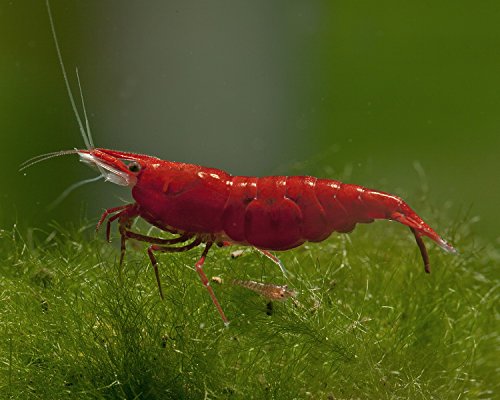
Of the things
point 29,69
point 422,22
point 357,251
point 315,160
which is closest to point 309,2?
point 422,22

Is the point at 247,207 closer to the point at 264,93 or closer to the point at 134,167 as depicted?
the point at 134,167

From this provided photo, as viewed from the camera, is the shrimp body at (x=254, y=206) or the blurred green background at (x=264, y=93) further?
the blurred green background at (x=264, y=93)

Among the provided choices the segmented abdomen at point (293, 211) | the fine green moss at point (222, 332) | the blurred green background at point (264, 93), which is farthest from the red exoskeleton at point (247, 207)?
the blurred green background at point (264, 93)

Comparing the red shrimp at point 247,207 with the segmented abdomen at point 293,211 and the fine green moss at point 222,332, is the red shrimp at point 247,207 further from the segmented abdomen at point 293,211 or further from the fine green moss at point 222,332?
the fine green moss at point 222,332

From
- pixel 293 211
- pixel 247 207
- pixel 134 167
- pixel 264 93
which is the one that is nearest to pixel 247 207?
pixel 247 207

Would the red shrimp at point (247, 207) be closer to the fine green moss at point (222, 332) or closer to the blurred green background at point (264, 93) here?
the fine green moss at point (222, 332)

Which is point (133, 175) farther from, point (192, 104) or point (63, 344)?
point (192, 104)

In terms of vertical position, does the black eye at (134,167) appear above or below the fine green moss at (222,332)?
above

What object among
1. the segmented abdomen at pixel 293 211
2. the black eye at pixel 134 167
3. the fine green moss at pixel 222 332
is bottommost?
the fine green moss at pixel 222 332

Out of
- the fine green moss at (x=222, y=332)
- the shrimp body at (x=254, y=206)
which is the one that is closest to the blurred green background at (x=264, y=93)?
the fine green moss at (x=222, y=332)
